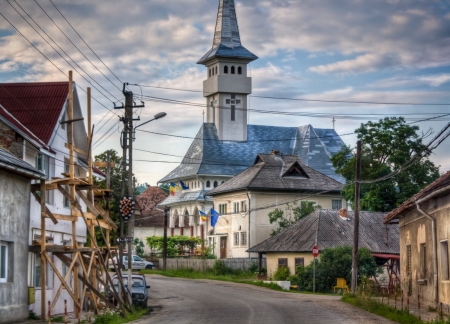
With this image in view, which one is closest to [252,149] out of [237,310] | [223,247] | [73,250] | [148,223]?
[148,223]

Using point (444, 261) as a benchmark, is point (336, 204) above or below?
above

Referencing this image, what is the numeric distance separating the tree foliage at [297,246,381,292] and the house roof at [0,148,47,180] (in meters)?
28.1

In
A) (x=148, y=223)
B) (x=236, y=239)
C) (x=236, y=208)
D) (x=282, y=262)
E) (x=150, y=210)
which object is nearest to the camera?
(x=282, y=262)

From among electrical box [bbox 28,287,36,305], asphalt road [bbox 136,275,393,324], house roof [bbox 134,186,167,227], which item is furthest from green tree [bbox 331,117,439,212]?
electrical box [bbox 28,287,36,305]

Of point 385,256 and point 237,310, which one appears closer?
point 237,310

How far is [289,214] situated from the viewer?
71.1m

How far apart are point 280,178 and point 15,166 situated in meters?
51.5

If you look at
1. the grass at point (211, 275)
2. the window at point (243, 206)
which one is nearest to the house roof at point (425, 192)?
the grass at point (211, 275)

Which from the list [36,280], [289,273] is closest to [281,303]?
[36,280]

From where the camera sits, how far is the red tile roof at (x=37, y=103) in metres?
28.7

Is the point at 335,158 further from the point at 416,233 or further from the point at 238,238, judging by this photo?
the point at 416,233

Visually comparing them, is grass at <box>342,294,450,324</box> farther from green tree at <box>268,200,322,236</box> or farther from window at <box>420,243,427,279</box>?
green tree at <box>268,200,322,236</box>

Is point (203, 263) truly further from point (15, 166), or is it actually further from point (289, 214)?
point (15, 166)

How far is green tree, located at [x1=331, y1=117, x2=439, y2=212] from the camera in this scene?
63438 mm
